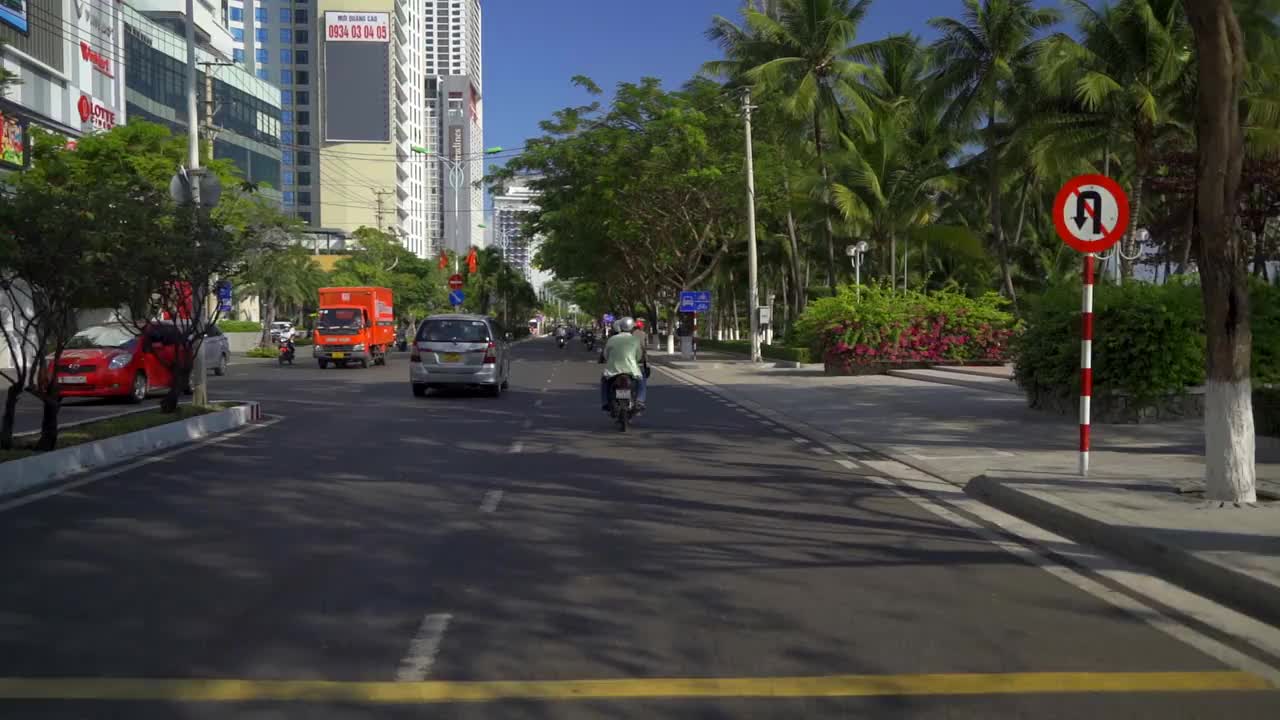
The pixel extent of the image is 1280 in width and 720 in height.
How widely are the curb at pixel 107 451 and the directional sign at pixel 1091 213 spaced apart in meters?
10.1

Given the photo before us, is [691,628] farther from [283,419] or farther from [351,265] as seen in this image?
[351,265]

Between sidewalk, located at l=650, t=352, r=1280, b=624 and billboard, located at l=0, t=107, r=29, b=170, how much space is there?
86.1ft

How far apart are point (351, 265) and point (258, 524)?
74.1 m

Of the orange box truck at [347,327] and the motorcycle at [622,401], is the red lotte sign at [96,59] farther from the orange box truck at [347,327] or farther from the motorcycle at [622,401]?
the motorcycle at [622,401]

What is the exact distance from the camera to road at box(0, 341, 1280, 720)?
493 cm

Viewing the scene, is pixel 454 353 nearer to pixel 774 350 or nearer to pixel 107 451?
pixel 107 451

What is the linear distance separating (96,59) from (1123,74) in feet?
135

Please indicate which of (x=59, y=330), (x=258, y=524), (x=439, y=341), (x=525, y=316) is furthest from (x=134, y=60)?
(x=525, y=316)

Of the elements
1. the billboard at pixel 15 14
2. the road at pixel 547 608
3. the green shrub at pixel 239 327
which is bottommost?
the road at pixel 547 608

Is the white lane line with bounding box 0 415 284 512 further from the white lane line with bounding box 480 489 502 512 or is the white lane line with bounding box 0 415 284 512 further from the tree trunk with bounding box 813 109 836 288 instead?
the tree trunk with bounding box 813 109 836 288

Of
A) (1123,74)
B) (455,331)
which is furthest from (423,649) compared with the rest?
(1123,74)

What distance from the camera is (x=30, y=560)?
761 centimetres

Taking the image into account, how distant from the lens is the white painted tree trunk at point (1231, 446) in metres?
8.99

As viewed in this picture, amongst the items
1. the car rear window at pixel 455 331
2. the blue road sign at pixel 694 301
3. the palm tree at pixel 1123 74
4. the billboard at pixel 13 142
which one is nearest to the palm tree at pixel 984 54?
the palm tree at pixel 1123 74
